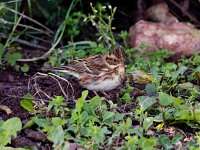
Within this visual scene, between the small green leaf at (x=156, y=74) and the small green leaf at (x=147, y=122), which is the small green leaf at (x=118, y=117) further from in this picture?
the small green leaf at (x=156, y=74)

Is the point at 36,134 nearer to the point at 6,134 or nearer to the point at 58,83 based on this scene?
the point at 6,134

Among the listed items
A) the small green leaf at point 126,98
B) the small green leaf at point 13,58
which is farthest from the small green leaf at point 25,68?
the small green leaf at point 126,98

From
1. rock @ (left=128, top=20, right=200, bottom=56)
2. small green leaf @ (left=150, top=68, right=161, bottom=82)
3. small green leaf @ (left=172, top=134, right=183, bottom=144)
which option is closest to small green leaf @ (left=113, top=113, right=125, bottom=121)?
small green leaf @ (left=172, top=134, right=183, bottom=144)

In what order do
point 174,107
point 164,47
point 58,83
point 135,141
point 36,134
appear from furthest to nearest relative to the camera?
point 164,47
point 58,83
point 174,107
point 36,134
point 135,141

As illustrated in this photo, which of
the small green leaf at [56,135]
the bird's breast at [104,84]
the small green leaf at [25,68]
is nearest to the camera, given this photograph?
the small green leaf at [56,135]

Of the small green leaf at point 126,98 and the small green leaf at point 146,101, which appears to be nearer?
the small green leaf at point 146,101

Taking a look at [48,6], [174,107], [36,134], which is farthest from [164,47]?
[36,134]
